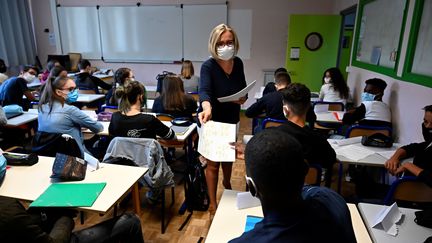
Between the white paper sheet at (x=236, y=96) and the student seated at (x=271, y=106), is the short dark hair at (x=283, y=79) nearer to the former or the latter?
the student seated at (x=271, y=106)

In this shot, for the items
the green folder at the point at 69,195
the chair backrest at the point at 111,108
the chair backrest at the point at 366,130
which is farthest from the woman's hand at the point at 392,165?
the chair backrest at the point at 111,108

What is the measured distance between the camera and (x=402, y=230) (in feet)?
4.32

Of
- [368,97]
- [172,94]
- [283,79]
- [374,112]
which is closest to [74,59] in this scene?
[172,94]

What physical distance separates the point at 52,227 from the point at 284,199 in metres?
1.32

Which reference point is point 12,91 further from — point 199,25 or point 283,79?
point 199,25

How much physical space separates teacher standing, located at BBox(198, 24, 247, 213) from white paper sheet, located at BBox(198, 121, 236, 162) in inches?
2.8

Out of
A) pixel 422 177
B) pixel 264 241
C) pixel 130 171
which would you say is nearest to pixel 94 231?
pixel 130 171

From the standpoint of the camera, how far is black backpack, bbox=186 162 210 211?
264 cm

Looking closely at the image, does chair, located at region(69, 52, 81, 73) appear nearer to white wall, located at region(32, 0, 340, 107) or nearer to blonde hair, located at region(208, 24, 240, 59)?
white wall, located at region(32, 0, 340, 107)

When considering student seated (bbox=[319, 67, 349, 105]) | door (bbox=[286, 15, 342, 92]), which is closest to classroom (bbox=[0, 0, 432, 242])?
door (bbox=[286, 15, 342, 92])

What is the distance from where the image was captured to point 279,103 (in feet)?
9.96

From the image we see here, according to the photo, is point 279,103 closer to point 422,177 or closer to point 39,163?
point 422,177

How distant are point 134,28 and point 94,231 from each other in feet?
18.2

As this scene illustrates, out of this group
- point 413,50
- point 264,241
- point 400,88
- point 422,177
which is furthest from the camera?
point 400,88
